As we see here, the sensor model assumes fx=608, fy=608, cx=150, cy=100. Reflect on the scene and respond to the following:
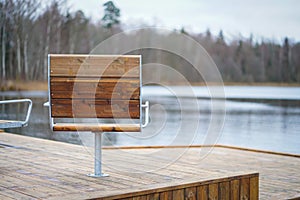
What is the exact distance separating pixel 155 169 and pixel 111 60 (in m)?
0.86

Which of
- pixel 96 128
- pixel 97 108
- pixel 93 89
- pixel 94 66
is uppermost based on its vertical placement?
pixel 94 66

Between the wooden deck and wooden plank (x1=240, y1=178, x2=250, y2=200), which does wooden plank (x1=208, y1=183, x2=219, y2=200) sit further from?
wooden plank (x1=240, y1=178, x2=250, y2=200)

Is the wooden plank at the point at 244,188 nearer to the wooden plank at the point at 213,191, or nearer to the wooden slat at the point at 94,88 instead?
the wooden plank at the point at 213,191

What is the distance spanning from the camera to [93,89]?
3422mm

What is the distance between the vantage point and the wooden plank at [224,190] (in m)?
3.44

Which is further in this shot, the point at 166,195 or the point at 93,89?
the point at 93,89

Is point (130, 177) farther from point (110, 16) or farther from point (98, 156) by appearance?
point (110, 16)

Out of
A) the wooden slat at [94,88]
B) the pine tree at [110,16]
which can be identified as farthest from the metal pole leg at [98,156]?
the pine tree at [110,16]

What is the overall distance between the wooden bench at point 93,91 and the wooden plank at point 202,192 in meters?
0.48

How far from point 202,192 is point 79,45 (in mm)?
20954

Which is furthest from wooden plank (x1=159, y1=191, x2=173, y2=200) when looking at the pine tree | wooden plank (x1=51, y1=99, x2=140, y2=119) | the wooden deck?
the pine tree

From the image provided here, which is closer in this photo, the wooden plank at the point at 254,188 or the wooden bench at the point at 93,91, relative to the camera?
the wooden bench at the point at 93,91

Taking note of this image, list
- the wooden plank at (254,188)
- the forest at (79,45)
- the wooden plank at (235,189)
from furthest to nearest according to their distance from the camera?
the forest at (79,45) → the wooden plank at (254,188) → the wooden plank at (235,189)

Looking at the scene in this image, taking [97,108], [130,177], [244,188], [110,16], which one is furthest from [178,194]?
[110,16]
